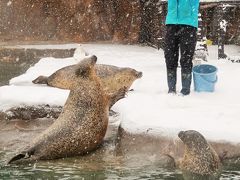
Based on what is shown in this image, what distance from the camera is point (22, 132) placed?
272 inches

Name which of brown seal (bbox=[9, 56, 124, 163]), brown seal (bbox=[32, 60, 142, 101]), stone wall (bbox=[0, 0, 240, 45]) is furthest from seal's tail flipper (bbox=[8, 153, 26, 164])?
stone wall (bbox=[0, 0, 240, 45])

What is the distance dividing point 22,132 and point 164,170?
2116 millimetres

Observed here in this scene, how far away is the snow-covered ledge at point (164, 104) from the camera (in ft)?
19.6

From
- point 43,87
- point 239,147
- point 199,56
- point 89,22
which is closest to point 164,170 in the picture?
Result: point 239,147

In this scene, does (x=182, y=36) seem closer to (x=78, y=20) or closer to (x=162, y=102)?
(x=162, y=102)

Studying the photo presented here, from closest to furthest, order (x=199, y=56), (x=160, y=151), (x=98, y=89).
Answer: (x=160, y=151)
(x=98, y=89)
(x=199, y=56)

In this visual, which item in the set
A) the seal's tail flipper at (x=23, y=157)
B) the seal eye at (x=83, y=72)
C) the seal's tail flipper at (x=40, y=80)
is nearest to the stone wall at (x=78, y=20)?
the seal's tail flipper at (x=40, y=80)

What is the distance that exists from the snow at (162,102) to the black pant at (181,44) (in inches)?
16.0

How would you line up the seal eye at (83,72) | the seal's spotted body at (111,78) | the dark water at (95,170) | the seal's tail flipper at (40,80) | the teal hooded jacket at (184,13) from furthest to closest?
the seal's tail flipper at (40,80) → the seal's spotted body at (111,78) → the teal hooded jacket at (184,13) → the seal eye at (83,72) → the dark water at (95,170)

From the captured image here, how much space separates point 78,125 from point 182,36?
2.00 meters

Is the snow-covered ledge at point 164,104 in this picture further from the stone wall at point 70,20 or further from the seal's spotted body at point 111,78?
the stone wall at point 70,20

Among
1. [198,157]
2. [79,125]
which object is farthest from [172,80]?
[198,157]

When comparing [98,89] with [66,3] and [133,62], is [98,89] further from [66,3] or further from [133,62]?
[66,3]

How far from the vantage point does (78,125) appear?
623 cm
